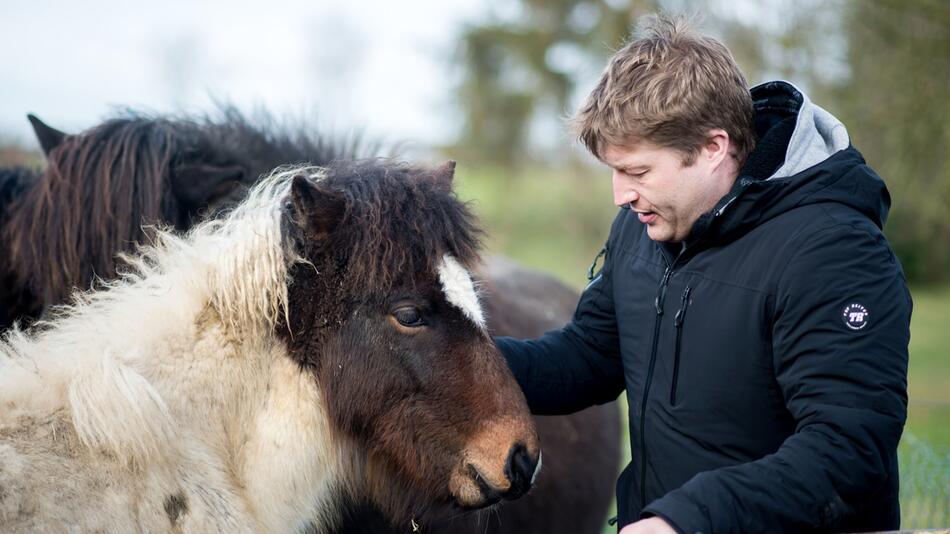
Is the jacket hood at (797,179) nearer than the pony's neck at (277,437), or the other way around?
the jacket hood at (797,179)

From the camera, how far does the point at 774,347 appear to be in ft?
7.93

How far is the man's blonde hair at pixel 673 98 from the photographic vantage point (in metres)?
2.55

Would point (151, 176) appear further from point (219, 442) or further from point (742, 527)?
point (742, 527)

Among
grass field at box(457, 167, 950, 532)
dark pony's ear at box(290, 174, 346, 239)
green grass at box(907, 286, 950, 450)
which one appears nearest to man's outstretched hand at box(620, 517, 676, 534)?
dark pony's ear at box(290, 174, 346, 239)

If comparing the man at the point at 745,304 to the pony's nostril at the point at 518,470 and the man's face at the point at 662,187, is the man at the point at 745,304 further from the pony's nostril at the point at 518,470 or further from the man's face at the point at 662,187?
the pony's nostril at the point at 518,470

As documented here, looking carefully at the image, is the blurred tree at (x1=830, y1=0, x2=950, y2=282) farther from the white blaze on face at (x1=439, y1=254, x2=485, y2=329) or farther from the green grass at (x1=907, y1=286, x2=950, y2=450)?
the white blaze on face at (x1=439, y1=254, x2=485, y2=329)

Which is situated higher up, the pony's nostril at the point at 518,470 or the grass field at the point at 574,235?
the pony's nostril at the point at 518,470

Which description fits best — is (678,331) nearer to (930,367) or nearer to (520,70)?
(930,367)

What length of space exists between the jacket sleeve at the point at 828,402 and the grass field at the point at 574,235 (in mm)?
7887

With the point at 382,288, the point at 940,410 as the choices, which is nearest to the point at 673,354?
the point at 382,288

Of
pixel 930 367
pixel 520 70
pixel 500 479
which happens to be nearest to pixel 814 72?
pixel 930 367

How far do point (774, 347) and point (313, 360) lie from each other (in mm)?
1409

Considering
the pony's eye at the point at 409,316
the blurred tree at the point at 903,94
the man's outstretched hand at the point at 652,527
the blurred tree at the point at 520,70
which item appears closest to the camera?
the man's outstretched hand at the point at 652,527

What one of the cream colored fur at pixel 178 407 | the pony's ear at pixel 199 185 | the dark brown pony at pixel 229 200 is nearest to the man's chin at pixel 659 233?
the cream colored fur at pixel 178 407
